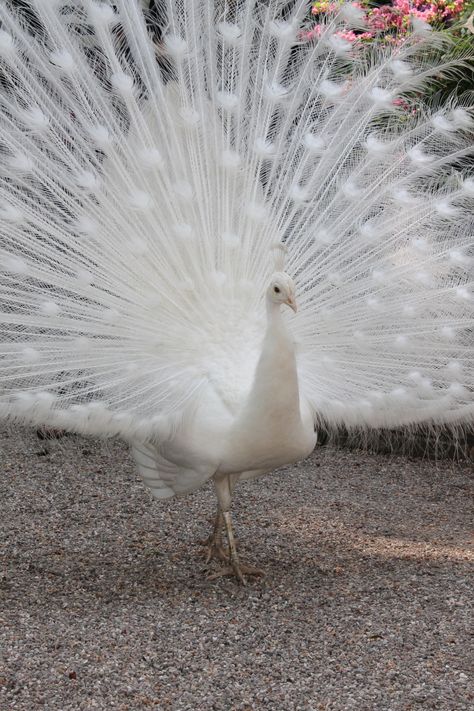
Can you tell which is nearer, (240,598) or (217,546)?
→ (240,598)

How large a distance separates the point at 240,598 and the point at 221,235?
63.8 inches

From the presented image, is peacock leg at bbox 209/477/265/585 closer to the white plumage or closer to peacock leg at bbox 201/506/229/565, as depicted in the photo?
the white plumage

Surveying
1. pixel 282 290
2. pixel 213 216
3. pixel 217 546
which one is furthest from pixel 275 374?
pixel 217 546

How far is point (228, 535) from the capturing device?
171 inches

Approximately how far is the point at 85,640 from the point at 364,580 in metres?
1.36

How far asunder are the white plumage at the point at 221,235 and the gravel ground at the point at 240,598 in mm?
474

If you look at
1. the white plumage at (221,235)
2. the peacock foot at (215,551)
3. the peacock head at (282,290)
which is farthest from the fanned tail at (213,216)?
the peacock foot at (215,551)

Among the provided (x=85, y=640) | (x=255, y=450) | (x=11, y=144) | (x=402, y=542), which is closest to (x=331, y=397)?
(x=255, y=450)

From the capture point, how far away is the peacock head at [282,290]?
11.9 feet

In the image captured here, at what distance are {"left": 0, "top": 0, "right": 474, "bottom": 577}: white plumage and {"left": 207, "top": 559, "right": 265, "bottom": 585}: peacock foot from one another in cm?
7

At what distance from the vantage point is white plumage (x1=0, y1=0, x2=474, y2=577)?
4.07 metres

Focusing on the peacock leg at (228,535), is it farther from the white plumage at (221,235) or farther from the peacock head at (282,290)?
the peacock head at (282,290)

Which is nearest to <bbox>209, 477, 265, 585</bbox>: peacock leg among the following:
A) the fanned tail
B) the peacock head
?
the fanned tail

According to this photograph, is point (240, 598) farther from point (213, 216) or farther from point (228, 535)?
point (213, 216)
